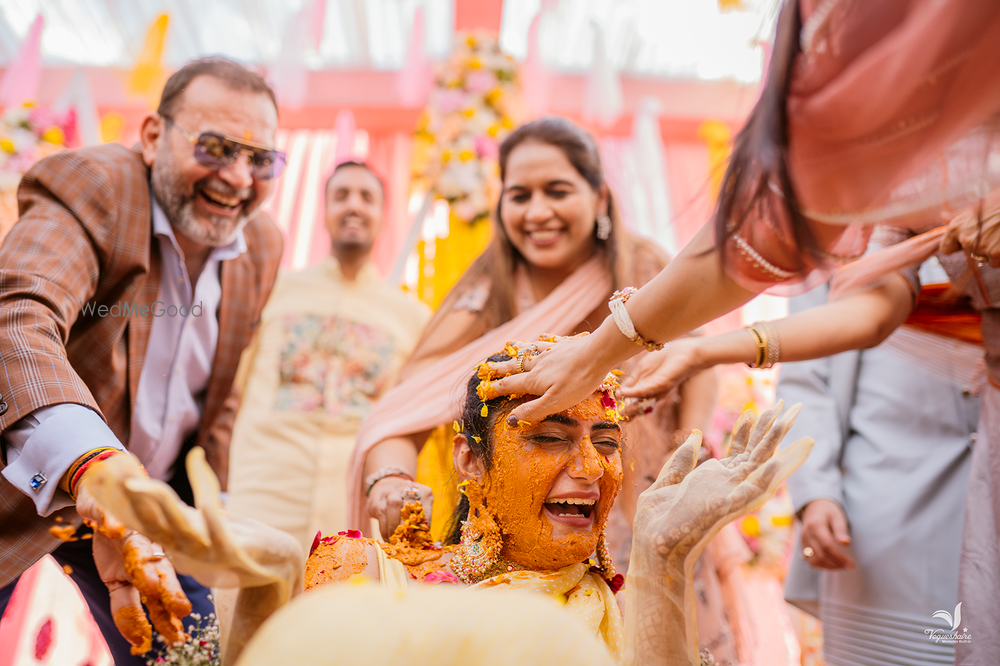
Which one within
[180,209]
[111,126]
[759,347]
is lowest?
[759,347]

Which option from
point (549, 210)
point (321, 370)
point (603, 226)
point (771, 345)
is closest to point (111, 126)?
point (321, 370)

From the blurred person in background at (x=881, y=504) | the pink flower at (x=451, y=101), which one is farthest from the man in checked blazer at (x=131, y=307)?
the pink flower at (x=451, y=101)

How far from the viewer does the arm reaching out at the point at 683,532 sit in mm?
1398

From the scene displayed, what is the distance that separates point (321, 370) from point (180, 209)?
1.83 meters

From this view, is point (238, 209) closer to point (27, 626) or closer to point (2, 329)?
point (2, 329)

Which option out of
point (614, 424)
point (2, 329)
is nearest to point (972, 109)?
point (614, 424)

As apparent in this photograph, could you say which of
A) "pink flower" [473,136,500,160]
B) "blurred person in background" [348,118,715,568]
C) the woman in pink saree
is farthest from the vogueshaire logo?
"pink flower" [473,136,500,160]

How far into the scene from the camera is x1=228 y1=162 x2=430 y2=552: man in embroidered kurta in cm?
Answer: 386

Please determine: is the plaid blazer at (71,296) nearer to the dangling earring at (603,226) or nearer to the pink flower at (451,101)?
the dangling earring at (603,226)

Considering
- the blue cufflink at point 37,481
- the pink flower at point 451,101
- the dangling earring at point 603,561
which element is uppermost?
the pink flower at point 451,101

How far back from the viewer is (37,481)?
174 cm

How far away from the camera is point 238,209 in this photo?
2.52 m

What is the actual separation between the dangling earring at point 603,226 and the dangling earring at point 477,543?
136 cm

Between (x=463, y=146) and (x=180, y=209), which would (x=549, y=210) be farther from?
(x=463, y=146)
